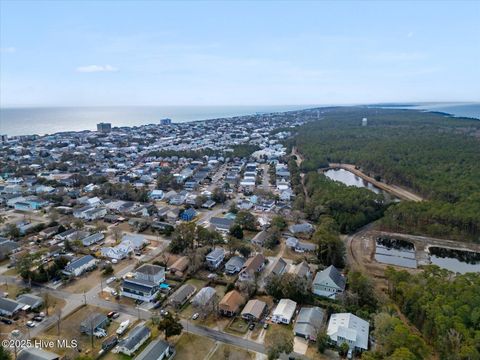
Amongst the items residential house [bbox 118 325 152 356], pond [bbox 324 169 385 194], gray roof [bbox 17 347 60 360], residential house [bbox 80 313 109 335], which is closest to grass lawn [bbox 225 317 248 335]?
residential house [bbox 118 325 152 356]

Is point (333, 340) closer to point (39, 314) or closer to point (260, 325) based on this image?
point (260, 325)

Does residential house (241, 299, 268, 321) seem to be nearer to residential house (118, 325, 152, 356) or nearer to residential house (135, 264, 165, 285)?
residential house (118, 325, 152, 356)

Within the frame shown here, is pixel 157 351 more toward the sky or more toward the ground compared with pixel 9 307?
more toward the ground

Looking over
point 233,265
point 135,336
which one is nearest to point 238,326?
point 135,336

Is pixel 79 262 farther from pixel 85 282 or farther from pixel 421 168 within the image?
pixel 421 168

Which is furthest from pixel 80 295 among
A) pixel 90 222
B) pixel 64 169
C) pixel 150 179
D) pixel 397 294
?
pixel 64 169
